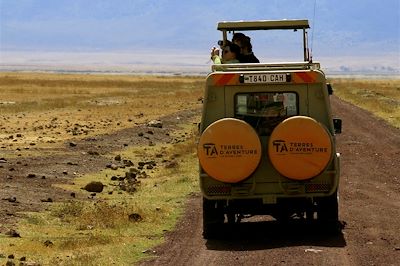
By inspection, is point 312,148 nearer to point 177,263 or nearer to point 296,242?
point 296,242

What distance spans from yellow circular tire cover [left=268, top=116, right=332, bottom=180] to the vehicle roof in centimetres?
246

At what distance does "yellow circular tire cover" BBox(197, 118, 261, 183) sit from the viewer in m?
11.9

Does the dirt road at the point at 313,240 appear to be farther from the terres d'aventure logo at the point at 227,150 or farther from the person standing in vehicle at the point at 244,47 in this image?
the person standing in vehicle at the point at 244,47

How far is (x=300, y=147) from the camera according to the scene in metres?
11.9

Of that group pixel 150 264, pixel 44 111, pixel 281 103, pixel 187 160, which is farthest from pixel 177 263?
pixel 44 111

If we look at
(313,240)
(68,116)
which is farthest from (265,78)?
(68,116)

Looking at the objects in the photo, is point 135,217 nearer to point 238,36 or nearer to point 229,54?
point 229,54

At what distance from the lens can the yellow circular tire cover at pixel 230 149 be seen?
11.9 metres

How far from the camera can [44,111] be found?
49875 millimetres

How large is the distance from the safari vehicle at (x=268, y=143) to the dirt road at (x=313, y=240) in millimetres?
412

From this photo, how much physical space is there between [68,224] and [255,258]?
14.8 feet

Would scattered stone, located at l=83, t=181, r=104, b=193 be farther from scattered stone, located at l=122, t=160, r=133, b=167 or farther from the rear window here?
the rear window

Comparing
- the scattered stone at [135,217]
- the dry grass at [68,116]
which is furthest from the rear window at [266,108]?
the dry grass at [68,116]

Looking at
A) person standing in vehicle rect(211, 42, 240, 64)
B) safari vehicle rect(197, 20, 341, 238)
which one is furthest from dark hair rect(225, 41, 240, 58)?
safari vehicle rect(197, 20, 341, 238)
